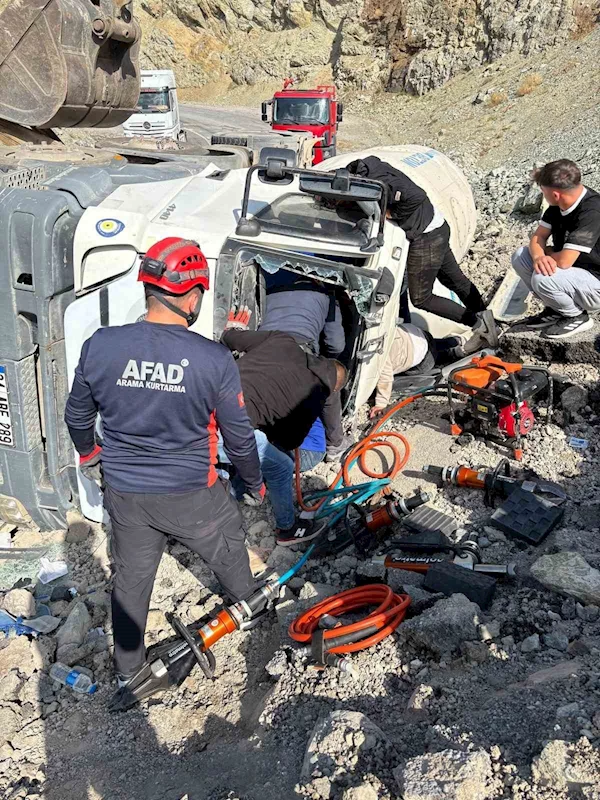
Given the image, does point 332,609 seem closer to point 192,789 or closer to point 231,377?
point 192,789

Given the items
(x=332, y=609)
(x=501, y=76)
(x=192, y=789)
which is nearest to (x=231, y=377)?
(x=332, y=609)

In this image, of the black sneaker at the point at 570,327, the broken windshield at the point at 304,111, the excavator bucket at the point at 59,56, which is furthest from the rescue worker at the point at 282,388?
the broken windshield at the point at 304,111

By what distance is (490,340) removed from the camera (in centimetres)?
644

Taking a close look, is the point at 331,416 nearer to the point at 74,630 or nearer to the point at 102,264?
the point at 102,264

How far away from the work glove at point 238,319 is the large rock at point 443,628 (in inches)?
86.7

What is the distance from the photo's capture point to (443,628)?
3275 mm

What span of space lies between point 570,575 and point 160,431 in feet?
6.71

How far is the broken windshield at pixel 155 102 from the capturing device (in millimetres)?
15898

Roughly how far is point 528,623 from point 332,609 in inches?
36.7

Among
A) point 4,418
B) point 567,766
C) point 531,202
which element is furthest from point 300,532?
point 531,202

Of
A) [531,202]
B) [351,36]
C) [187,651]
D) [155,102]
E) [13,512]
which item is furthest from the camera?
[351,36]

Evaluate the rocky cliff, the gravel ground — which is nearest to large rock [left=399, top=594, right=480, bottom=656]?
the gravel ground

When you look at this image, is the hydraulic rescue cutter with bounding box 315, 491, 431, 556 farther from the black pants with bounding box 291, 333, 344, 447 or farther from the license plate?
the license plate

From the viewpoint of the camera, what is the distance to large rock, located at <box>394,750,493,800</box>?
85.7 inches
